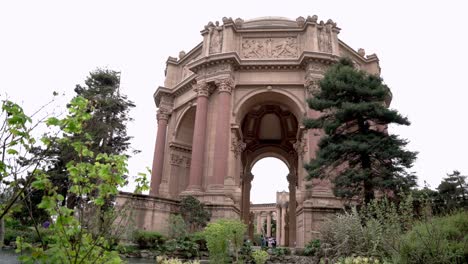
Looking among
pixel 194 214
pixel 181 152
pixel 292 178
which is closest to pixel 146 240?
pixel 194 214

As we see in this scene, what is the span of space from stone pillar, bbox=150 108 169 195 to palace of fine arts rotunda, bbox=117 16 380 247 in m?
0.07

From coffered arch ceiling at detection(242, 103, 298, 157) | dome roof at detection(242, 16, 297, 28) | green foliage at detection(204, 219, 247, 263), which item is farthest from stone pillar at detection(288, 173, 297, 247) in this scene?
green foliage at detection(204, 219, 247, 263)

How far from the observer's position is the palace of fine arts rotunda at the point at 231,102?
1742cm

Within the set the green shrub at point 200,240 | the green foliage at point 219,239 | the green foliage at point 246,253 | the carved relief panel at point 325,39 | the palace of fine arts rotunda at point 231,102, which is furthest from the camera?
the carved relief panel at point 325,39

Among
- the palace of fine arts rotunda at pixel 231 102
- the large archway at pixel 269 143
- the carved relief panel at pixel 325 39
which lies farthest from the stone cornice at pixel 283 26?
the large archway at pixel 269 143

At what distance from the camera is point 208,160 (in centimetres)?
1988

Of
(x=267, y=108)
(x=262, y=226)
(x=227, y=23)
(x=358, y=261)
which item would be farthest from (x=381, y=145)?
(x=262, y=226)

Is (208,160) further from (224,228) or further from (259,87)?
(224,228)

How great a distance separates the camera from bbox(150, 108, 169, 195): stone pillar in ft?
78.7

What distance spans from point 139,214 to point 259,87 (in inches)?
401

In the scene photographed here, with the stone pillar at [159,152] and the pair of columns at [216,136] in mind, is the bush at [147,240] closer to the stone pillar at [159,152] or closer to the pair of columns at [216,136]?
the pair of columns at [216,136]

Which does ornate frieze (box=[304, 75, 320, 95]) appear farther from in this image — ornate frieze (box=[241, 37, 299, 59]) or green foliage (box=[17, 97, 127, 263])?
green foliage (box=[17, 97, 127, 263])

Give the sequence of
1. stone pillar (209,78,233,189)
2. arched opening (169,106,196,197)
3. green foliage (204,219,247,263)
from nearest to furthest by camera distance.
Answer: green foliage (204,219,247,263) < stone pillar (209,78,233,189) < arched opening (169,106,196,197)

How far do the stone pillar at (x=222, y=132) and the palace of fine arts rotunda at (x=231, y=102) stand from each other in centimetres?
5
